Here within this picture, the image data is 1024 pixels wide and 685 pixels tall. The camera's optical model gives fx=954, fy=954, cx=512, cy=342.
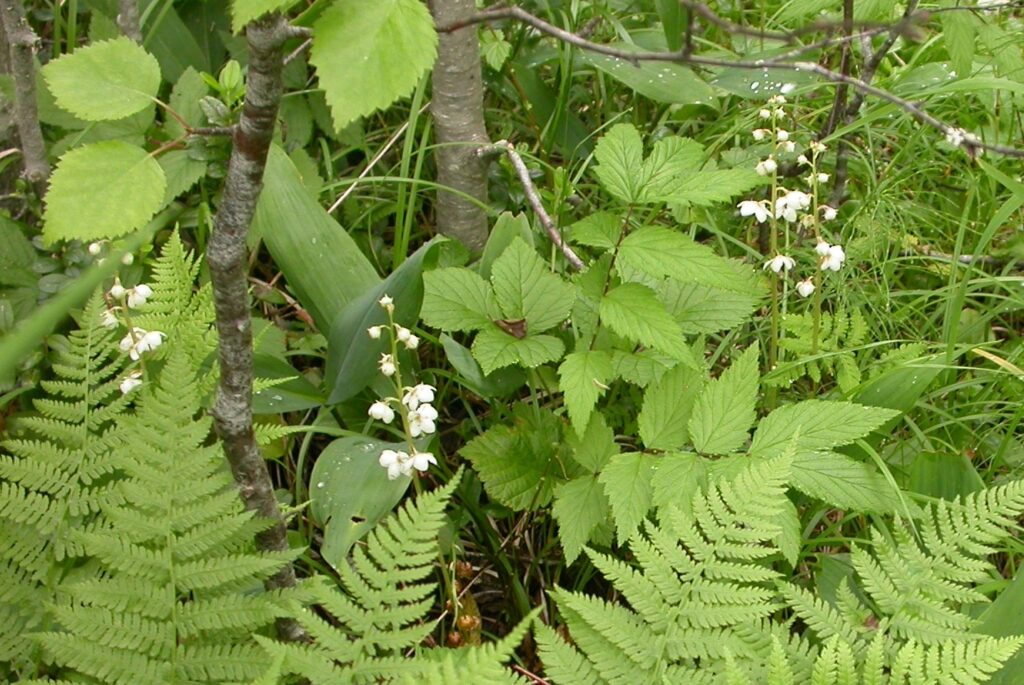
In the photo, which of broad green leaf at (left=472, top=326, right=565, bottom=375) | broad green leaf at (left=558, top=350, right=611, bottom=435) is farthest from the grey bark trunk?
broad green leaf at (left=558, top=350, right=611, bottom=435)

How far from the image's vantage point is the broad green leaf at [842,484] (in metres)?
1.42

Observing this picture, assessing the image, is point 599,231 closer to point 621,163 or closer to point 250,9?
point 621,163

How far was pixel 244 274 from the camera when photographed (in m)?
1.12

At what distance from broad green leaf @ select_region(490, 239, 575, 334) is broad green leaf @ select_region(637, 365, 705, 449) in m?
0.21

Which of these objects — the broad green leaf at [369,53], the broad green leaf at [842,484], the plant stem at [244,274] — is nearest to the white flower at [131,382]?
the plant stem at [244,274]

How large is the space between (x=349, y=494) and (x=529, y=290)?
0.46m

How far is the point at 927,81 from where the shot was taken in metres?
2.08

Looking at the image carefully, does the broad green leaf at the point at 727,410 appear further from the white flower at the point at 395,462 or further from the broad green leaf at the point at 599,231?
the white flower at the point at 395,462

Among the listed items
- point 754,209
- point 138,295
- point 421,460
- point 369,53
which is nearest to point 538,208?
point 754,209

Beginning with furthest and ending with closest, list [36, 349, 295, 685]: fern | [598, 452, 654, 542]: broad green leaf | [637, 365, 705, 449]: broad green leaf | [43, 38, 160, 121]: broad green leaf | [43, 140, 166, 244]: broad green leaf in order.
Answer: [637, 365, 705, 449]: broad green leaf
[598, 452, 654, 542]: broad green leaf
[36, 349, 295, 685]: fern
[43, 38, 160, 121]: broad green leaf
[43, 140, 166, 244]: broad green leaf

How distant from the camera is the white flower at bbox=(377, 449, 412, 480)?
4.83 ft

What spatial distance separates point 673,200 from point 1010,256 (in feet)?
3.59

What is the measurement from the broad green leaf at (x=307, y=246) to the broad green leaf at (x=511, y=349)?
1.15 feet

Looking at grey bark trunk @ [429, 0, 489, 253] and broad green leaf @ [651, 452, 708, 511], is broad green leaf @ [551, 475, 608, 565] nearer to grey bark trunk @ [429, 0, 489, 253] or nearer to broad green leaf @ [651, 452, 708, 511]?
broad green leaf @ [651, 452, 708, 511]
